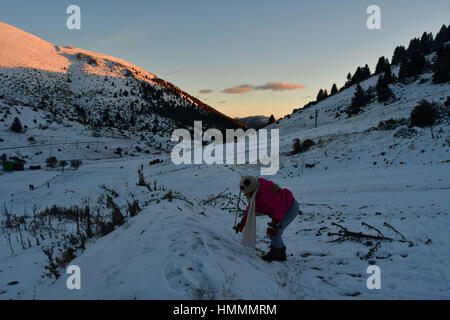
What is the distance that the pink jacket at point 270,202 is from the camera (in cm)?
412

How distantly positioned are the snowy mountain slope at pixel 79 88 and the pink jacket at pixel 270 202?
61.7m

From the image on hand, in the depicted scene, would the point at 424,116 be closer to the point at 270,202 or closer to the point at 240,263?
the point at 270,202

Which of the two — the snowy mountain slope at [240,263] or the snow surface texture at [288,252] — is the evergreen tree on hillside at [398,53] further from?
the snowy mountain slope at [240,263]

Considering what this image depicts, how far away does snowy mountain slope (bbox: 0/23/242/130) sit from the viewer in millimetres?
64562

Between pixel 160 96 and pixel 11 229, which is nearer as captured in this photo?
pixel 11 229

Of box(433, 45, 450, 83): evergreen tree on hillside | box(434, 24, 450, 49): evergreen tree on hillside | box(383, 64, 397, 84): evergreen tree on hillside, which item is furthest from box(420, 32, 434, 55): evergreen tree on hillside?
box(433, 45, 450, 83): evergreen tree on hillside

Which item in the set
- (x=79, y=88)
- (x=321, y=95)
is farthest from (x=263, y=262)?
(x=79, y=88)

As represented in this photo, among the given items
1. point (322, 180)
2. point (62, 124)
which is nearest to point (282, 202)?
point (322, 180)

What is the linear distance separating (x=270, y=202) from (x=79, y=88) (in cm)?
9164

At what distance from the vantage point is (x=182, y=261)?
3.01 m

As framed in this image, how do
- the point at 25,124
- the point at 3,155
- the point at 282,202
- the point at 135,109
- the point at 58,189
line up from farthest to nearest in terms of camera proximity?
the point at 135,109
the point at 25,124
the point at 3,155
the point at 58,189
the point at 282,202

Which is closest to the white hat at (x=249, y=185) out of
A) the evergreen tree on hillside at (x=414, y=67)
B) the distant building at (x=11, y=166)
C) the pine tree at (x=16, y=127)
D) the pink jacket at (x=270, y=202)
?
the pink jacket at (x=270, y=202)

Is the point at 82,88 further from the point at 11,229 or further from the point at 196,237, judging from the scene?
the point at 196,237
